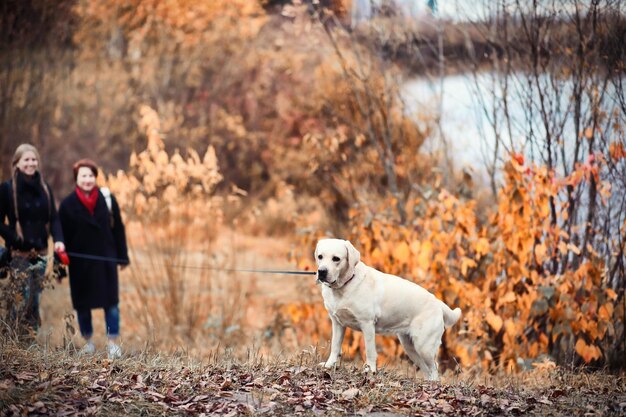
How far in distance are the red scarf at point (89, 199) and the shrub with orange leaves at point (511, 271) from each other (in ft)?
6.28

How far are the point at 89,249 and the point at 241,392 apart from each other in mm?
2923

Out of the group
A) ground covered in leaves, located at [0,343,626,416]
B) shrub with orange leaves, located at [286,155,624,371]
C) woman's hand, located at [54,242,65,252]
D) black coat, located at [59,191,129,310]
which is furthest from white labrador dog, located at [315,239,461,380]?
black coat, located at [59,191,129,310]

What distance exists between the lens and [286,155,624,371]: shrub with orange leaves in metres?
6.60

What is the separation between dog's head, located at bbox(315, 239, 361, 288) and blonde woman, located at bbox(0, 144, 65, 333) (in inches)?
102

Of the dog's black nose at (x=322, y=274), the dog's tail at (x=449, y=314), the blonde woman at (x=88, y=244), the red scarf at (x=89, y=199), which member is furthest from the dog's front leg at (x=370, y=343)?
the red scarf at (x=89, y=199)

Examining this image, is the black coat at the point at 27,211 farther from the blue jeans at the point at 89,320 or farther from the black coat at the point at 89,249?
the blue jeans at the point at 89,320

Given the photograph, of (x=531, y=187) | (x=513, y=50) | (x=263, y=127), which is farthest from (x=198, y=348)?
(x=263, y=127)

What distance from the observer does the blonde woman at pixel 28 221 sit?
6.36m

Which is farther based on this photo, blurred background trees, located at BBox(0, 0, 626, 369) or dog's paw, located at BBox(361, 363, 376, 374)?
blurred background trees, located at BBox(0, 0, 626, 369)

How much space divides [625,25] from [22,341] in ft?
18.3

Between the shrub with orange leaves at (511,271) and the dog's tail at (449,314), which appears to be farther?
the shrub with orange leaves at (511,271)

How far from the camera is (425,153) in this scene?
1141 centimetres

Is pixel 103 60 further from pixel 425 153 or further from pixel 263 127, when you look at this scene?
pixel 425 153

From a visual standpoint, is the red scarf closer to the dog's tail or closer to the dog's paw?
the dog's paw
